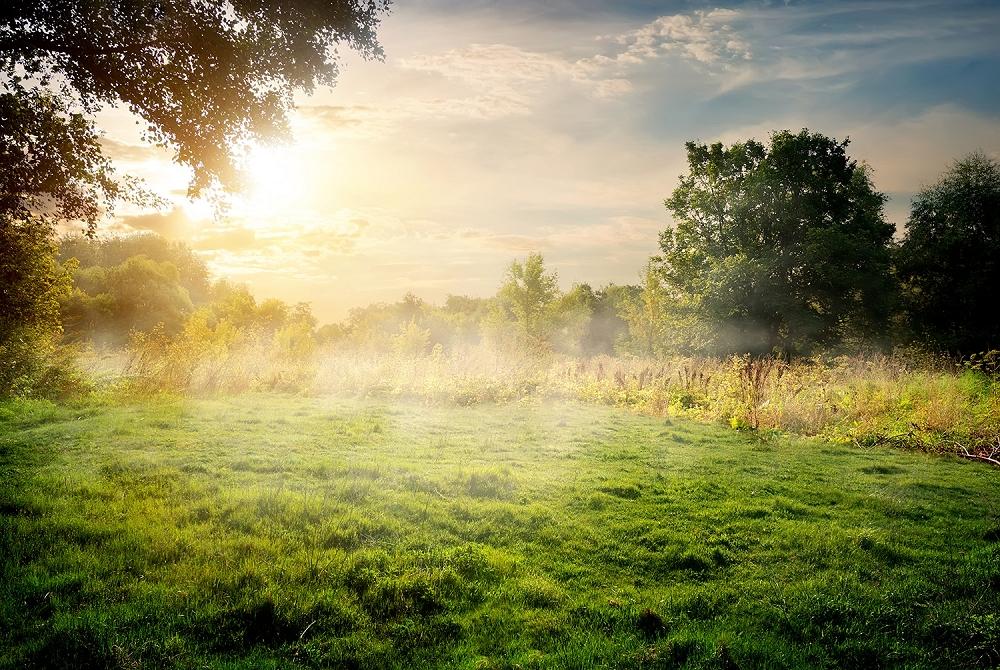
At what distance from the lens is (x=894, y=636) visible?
3.89m

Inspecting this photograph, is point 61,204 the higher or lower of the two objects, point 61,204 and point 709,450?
the higher

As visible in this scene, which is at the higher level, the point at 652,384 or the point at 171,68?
the point at 171,68

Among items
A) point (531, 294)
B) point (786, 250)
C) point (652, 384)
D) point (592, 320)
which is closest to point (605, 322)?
point (592, 320)

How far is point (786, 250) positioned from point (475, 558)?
1127 inches

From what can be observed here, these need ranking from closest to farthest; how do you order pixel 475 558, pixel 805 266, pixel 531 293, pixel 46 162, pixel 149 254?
pixel 475 558 → pixel 46 162 → pixel 805 266 → pixel 531 293 → pixel 149 254

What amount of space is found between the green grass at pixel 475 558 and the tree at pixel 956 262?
86.6 feet

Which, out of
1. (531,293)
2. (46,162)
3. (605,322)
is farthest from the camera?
(605,322)

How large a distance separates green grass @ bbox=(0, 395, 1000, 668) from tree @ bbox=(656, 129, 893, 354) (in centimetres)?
A: 1985

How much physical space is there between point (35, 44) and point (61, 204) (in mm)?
2934

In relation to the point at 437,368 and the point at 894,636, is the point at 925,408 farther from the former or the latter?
the point at 437,368

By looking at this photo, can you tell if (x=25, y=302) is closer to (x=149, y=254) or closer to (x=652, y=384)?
(x=652, y=384)

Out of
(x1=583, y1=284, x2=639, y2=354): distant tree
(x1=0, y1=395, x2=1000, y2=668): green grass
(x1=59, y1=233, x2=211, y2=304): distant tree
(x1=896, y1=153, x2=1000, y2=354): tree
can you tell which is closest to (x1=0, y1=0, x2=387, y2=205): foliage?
(x1=0, y1=395, x2=1000, y2=668): green grass

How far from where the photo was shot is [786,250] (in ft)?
90.8

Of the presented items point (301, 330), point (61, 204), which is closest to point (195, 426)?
point (61, 204)
